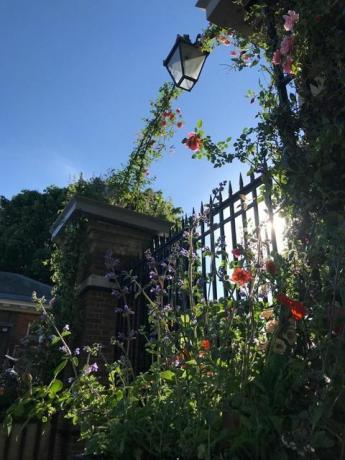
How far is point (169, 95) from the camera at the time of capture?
25.1ft

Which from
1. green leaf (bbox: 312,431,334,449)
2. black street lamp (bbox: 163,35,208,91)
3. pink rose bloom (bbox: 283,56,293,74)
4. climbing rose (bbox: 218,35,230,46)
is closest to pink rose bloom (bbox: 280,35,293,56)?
pink rose bloom (bbox: 283,56,293,74)

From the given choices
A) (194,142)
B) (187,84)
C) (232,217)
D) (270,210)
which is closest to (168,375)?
(270,210)

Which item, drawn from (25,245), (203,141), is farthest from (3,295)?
(203,141)

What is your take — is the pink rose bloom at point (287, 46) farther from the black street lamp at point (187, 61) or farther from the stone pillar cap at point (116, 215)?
the stone pillar cap at point (116, 215)

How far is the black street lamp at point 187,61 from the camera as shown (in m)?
4.40

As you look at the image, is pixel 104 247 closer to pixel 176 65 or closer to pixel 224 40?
pixel 176 65

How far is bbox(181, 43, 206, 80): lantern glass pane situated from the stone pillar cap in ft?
6.00

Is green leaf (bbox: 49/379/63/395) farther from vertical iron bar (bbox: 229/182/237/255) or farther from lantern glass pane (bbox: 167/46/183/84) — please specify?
lantern glass pane (bbox: 167/46/183/84)

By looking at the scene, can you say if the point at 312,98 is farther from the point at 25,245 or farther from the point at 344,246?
the point at 25,245

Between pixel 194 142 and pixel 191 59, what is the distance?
1.58 metres

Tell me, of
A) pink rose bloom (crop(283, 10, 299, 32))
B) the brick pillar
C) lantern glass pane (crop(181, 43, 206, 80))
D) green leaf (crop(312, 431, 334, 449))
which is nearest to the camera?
green leaf (crop(312, 431, 334, 449))

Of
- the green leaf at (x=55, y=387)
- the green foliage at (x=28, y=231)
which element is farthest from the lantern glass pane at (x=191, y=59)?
the green foliage at (x=28, y=231)

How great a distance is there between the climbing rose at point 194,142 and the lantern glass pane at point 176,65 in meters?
1.42

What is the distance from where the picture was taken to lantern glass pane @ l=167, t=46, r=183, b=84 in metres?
4.45
